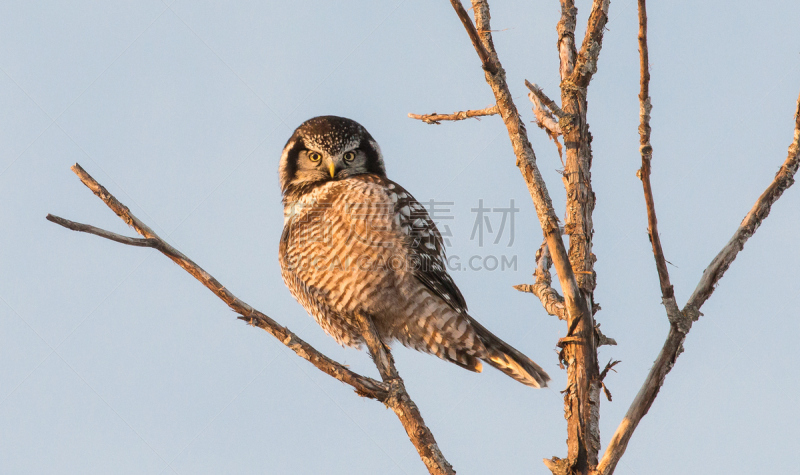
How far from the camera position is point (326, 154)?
4859mm

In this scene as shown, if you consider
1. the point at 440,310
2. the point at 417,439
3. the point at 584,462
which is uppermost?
the point at 440,310

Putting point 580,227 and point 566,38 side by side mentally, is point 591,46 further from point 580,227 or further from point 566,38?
point 580,227

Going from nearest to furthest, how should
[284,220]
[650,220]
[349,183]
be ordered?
[650,220]
[349,183]
[284,220]

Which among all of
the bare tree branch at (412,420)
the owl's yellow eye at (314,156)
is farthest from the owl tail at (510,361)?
the owl's yellow eye at (314,156)

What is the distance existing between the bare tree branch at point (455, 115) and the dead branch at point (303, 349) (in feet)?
4.66

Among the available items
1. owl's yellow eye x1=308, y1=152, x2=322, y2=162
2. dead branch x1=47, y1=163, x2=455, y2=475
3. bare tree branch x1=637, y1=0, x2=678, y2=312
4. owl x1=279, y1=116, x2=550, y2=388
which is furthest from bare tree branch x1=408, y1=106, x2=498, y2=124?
dead branch x1=47, y1=163, x2=455, y2=475

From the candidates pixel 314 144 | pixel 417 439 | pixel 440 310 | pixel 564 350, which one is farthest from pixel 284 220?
pixel 564 350

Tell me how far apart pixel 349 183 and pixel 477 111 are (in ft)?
4.25

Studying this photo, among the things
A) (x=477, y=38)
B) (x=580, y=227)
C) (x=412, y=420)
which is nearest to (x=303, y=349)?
(x=412, y=420)

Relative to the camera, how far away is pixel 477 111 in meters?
3.45

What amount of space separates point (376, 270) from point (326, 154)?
1.12 m

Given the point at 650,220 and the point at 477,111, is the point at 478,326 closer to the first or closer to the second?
the point at 477,111

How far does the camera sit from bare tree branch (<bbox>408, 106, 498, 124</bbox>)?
334 cm

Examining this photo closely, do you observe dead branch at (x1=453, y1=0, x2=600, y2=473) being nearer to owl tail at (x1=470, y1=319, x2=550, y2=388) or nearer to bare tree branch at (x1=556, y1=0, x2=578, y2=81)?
bare tree branch at (x1=556, y1=0, x2=578, y2=81)
